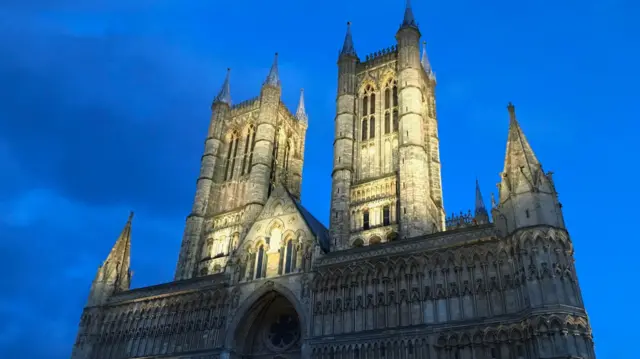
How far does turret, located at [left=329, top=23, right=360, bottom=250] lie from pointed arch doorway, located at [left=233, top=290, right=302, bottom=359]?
7472 millimetres

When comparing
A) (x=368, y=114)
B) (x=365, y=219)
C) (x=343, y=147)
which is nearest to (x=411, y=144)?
(x=343, y=147)

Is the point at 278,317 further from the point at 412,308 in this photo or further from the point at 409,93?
the point at 409,93

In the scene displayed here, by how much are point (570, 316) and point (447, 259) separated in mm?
6586

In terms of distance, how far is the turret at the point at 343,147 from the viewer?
41.5m

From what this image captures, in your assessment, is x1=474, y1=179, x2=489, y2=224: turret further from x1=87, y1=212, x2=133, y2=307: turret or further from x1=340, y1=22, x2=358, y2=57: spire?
x1=87, y1=212, x2=133, y2=307: turret

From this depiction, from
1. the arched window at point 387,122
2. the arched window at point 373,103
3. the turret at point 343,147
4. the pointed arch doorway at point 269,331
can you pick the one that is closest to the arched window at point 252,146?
the turret at point 343,147

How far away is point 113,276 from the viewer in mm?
40562

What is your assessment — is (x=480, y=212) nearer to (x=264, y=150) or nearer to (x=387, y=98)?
(x=387, y=98)

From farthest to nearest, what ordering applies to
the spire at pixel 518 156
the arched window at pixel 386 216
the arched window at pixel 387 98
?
1. the arched window at pixel 387 98
2. the arched window at pixel 386 216
3. the spire at pixel 518 156

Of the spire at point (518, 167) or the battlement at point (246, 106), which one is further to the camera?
the battlement at point (246, 106)

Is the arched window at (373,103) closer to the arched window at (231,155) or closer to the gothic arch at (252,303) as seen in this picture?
the arched window at (231,155)

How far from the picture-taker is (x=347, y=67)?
51281 mm

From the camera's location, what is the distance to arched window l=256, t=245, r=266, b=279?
3406 centimetres

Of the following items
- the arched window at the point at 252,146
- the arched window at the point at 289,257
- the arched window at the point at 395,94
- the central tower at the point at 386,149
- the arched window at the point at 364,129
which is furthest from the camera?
the arched window at the point at 252,146
